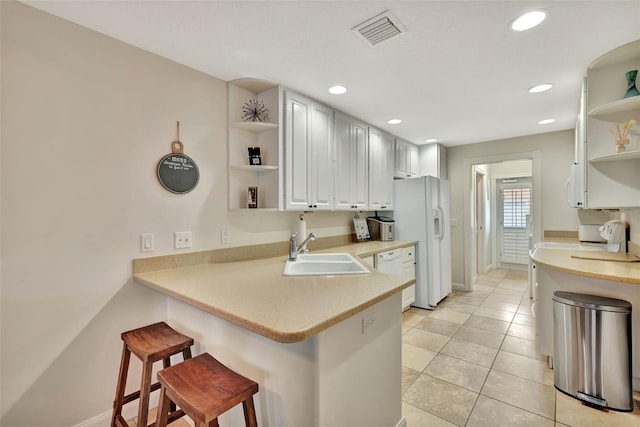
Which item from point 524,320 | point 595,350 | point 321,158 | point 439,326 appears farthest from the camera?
point 524,320

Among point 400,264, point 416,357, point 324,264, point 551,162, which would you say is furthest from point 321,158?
point 551,162

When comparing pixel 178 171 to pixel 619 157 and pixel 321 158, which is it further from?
pixel 619 157

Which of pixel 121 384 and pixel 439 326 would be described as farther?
pixel 439 326

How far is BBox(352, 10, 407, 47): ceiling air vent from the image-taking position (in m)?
1.61

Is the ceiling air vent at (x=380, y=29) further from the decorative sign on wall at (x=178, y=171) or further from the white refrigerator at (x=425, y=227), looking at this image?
the white refrigerator at (x=425, y=227)

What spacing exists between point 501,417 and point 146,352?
213 cm

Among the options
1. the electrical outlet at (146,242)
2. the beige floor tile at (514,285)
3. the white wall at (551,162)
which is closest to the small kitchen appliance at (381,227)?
the white wall at (551,162)

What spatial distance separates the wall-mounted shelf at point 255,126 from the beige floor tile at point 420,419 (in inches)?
90.6

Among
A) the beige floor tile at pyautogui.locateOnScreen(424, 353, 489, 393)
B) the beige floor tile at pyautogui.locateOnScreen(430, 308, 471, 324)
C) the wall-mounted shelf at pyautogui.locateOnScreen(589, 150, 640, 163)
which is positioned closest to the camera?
the wall-mounted shelf at pyautogui.locateOnScreen(589, 150, 640, 163)

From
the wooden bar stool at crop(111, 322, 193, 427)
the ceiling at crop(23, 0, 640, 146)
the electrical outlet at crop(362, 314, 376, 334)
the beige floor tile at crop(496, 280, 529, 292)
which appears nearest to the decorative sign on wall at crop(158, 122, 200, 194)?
the ceiling at crop(23, 0, 640, 146)

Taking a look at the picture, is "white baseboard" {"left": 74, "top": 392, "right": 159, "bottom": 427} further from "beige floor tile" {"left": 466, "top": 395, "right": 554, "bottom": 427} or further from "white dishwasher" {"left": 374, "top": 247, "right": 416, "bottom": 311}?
"white dishwasher" {"left": 374, "top": 247, "right": 416, "bottom": 311}

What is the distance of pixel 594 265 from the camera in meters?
1.99

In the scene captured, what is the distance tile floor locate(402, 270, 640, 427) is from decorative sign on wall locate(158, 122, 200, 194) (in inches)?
85.4

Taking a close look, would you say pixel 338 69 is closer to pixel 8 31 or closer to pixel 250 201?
pixel 250 201
